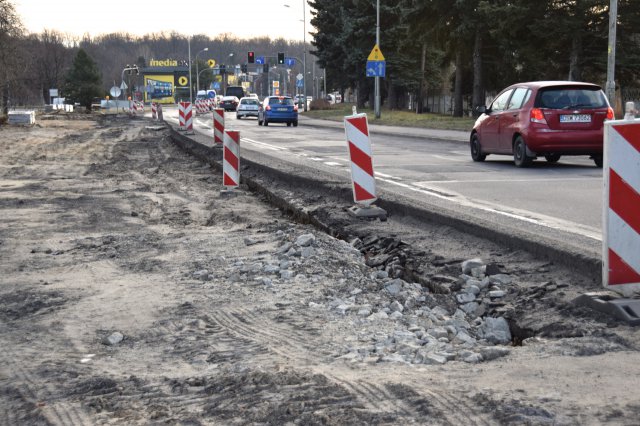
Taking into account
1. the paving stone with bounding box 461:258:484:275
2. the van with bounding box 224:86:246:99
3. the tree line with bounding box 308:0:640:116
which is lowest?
the paving stone with bounding box 461:258:484:275

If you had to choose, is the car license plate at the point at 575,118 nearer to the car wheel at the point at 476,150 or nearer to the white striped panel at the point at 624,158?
the car wheel at the point at 476,150

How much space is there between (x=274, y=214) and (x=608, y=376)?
24.4 ft

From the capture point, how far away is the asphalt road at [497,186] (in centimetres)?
922

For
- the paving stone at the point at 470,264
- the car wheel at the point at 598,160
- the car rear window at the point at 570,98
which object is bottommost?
the paving stone at the point at 470,264

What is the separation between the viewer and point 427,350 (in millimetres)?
4703

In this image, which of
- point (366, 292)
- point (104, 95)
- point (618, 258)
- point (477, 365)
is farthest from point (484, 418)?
point (104, 95)

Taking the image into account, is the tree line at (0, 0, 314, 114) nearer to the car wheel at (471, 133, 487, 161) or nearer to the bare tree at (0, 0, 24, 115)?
the bare tree at (0, 0, 24, 115)

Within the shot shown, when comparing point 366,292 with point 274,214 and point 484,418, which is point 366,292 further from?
point 274,214

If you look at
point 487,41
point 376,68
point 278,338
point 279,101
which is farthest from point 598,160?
point 487,41

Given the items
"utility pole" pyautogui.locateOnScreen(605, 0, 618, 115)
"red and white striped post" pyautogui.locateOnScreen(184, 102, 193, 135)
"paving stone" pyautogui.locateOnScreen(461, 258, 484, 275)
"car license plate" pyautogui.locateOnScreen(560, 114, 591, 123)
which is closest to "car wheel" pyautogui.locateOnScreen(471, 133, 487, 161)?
"car license plate" pyautogui.locateOnScreen(560, 114, 591, 123)

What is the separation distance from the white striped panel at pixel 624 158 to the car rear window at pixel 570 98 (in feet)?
38.8

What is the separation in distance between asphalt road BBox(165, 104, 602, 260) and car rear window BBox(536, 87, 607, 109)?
1213mm

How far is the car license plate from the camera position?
54.6 ft

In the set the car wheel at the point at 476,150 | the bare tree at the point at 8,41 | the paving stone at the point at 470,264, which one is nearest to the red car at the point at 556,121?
the car wheel at the point at 476,150
